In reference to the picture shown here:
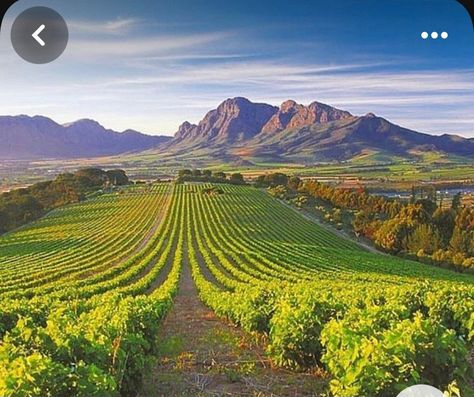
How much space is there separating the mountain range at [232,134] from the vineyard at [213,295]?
7.77ft

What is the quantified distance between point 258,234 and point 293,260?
17.5 m

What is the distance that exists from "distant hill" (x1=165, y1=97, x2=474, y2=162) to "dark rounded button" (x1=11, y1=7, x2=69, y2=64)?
2.46 m

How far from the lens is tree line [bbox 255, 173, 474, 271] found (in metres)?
56.9

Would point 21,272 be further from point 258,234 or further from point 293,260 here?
point 258,234

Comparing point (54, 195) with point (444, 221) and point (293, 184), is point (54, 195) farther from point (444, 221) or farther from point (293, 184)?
point (444, 221)

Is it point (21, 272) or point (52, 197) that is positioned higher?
point (52, 197)

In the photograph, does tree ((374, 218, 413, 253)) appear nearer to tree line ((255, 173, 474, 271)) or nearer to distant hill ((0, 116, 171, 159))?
tree line ((255, 173, 474, 271))

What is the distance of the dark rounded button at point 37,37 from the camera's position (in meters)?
3.07

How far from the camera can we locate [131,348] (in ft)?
18.9

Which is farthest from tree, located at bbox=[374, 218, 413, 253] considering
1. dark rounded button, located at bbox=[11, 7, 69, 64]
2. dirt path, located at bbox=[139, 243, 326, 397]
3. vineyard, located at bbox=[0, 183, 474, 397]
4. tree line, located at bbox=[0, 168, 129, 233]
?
dark rounded button, located at bbox=[11, 7, 69, 64]

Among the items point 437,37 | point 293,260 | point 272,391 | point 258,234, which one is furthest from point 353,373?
point 258,234

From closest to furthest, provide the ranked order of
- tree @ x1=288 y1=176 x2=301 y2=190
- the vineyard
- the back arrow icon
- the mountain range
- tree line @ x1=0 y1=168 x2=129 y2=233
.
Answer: the back arrow icon
the vineyard
the mountain range
tree line @ x1=0 y1=168 x2=129 y2=233
tree @ x1=288 y1=176 x2=301 y2=190

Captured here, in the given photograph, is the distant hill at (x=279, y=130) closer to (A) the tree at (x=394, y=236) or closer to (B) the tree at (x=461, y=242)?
(B) the tree at (x=461, y=242)

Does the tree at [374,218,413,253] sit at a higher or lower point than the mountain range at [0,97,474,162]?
lower
